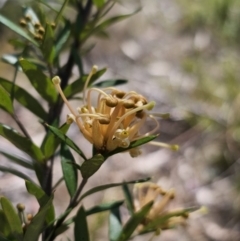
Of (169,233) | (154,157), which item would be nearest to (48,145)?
(169,233)

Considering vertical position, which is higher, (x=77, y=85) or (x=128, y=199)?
(x=77, y=85)

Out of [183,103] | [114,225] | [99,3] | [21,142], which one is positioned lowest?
[183,103]

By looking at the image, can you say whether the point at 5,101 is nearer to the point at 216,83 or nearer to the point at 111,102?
the point at 111,102

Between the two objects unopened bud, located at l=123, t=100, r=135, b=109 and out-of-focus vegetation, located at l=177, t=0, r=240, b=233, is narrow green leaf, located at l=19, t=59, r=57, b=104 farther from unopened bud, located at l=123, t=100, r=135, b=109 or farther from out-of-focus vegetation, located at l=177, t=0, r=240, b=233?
out-of-focus vegetation, located at l=177, t=0, r=240, b=233

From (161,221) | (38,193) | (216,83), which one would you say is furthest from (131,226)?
(216,83)

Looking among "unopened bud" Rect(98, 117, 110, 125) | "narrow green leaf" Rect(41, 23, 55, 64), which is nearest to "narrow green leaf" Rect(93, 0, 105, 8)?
"narrow green leaf" Rect(41, 23, 55, 64)

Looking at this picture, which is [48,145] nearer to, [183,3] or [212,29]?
[212,29]

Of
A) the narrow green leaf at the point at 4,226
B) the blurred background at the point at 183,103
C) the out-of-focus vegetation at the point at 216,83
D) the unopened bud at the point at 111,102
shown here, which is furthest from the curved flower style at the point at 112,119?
the out-of-focus vegetation at the point at 216,83

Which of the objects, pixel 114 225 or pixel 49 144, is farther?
pixel 114 225
